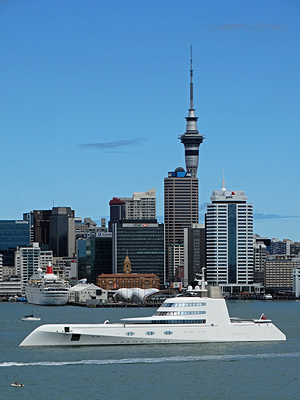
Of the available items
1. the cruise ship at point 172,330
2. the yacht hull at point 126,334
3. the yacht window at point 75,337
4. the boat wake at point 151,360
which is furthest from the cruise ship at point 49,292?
the boat wake at point 151,360

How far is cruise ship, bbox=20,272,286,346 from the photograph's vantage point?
62.4 meters

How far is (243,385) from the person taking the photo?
49.6 meters

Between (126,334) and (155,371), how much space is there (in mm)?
9581

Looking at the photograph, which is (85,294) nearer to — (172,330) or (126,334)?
(172,330)

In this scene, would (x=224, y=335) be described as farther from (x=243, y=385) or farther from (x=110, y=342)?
(x=243, y=385)

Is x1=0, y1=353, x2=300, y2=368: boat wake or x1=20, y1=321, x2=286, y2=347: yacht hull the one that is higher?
x1=20, y1=321, x2=286, y2=347: yacht hull

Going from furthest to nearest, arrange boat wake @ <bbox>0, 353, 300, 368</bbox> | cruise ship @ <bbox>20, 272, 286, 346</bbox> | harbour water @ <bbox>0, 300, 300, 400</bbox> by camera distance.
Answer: cruise ship @ <bbox>20, 272, 286, 346</bbox>, boat wake @ <bbox>0, 353, 300, 368</bbox>, harbour water @ <bbox>0, 300, 300, 400</bbox>

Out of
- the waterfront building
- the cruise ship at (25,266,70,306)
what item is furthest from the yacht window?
the waterfront building

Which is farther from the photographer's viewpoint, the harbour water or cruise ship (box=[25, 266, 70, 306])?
cruise ship (box=[25, 266, 70, 306])

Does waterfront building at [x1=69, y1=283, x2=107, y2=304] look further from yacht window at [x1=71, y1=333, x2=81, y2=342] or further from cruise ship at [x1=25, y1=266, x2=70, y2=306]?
yacht window at [x1=71, y1=333, x2=81, y2=342]

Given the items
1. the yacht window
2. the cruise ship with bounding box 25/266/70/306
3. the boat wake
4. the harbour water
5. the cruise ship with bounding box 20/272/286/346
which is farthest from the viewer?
the cruise ship with bounding box 25/266/70/306

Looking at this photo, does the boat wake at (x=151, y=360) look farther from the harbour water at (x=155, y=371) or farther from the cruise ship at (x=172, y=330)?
the cruise ship at (x=172, y=330)

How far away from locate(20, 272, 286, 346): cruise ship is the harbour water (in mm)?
760

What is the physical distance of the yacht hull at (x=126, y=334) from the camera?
2452 inches
